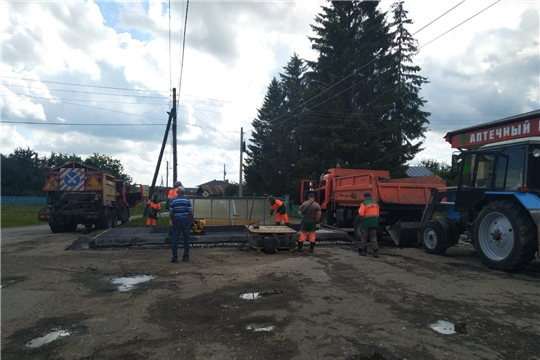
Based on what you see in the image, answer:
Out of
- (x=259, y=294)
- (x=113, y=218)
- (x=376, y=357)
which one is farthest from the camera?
(x=113, y=218)

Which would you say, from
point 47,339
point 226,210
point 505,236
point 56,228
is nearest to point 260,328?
point 47,339

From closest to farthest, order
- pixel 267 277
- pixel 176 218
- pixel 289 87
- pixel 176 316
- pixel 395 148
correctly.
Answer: pixel 176 316, pixel 267 277, pixel 176 218, pixel 395 148, pixel 289 87

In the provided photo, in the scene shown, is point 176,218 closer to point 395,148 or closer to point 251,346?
point 251,346

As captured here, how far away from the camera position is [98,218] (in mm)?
17609

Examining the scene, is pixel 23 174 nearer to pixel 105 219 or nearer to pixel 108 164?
pixel 108 164

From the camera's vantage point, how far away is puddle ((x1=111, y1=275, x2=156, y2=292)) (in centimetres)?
684

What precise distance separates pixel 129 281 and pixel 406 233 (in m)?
7.61

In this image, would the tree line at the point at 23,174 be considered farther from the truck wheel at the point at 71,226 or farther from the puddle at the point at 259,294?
the puddle at the point at 259,294

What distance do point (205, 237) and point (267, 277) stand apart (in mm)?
5020

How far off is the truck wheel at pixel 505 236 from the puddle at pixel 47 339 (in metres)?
7.42


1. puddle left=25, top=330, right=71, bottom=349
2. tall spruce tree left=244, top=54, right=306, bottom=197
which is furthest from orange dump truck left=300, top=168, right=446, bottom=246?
tall spruce tree left=244, top=54, right=306, bottom=197

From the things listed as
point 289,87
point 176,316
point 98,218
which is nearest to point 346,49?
point 289,87

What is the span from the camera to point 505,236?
792 cm

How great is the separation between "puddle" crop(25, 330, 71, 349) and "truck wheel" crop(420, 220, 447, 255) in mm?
8352
